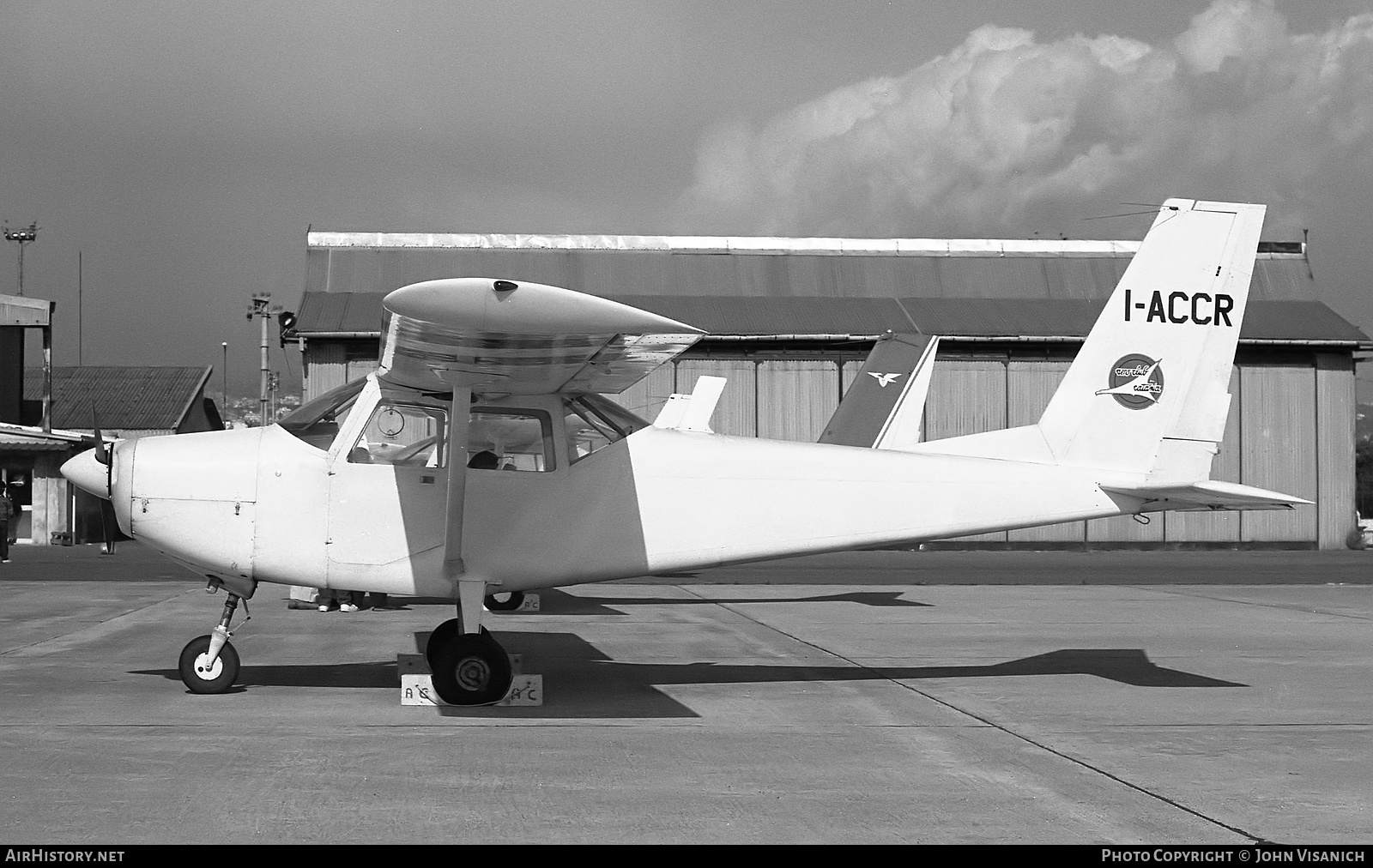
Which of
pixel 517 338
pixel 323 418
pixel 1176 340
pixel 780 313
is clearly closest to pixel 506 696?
pixel 323 418

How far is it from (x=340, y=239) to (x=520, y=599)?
22014mm

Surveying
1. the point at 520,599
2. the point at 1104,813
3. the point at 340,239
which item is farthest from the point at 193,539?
the point at 340,239

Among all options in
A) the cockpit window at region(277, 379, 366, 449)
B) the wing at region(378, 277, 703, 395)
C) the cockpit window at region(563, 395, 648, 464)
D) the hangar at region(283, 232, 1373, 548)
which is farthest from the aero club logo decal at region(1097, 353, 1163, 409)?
the hangar at region(283, 232, 1373, 548)

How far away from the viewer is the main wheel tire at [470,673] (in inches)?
311

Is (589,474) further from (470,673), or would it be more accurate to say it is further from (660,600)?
(660,600)

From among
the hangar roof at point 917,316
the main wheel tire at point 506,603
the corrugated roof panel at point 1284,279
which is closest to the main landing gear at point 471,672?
the main wheel tire at point 506,603

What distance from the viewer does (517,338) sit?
275 inches

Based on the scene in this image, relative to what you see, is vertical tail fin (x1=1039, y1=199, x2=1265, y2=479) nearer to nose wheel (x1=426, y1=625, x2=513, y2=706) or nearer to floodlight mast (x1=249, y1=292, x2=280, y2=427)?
nose wheel (x1=426, y1=625, x2=513, y2=706)

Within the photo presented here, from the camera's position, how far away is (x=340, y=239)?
1332 inches

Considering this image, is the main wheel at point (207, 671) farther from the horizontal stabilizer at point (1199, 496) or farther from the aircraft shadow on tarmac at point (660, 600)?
the aircraft shadow on tarmac at point (660, 600)

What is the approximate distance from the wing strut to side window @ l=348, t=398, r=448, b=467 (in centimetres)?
22

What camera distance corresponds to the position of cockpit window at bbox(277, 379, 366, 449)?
26.9ft

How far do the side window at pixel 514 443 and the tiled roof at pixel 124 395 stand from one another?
3839 centimetres

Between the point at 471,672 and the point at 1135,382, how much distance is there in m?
4.95
